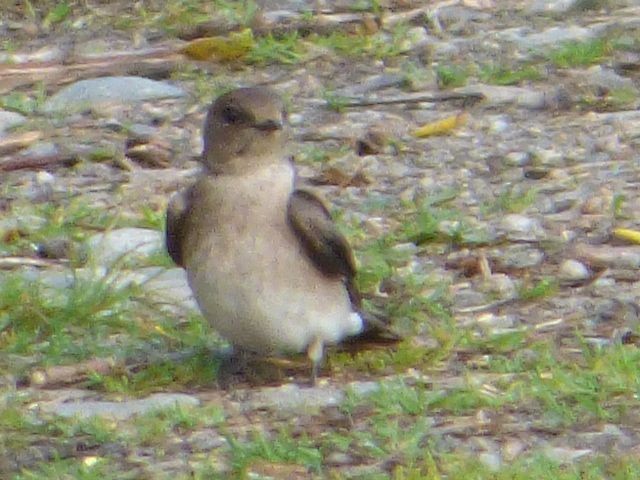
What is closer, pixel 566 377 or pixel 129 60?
pixel 566 377

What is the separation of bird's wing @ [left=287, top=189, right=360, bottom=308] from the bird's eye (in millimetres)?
392

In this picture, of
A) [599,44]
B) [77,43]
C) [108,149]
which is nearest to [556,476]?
[108,149]

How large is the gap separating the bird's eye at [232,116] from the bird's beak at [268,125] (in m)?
0.09

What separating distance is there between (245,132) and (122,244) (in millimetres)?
1193

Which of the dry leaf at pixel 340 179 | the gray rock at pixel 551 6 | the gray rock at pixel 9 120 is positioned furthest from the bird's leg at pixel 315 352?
the gray rock at pixel 551 6

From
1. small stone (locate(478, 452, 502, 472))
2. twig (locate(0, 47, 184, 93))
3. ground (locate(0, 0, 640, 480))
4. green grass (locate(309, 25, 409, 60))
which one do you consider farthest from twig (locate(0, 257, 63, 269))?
green grass (locate(309, 25, 409, 60))

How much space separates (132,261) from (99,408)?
1498 mm

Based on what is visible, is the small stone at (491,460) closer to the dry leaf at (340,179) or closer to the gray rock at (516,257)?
the gray rock at (516,257)

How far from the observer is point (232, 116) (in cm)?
651

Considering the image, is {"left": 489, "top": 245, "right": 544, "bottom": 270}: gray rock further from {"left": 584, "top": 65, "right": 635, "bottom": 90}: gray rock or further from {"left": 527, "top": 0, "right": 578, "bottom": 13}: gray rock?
{"left": 527, "top": 0, "right": 578, "bottom": 13}: gray rock

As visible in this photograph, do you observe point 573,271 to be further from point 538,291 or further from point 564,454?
point 564,454

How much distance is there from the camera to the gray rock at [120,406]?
227 inches

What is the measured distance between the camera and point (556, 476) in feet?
16.6

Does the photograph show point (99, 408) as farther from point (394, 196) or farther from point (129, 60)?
point (129, 60)
